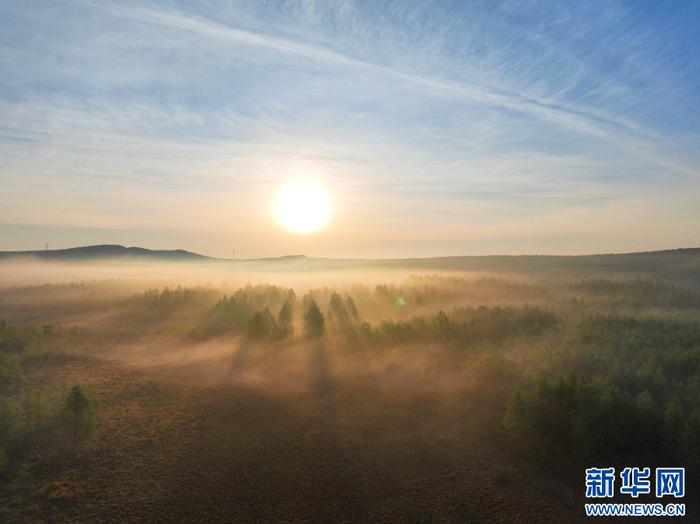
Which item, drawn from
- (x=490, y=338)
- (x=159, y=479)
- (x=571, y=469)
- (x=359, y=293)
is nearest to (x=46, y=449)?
(x=159, y=479)

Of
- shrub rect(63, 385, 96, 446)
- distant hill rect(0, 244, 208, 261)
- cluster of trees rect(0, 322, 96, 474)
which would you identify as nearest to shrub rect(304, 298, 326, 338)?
cluster of trees rect(0, 322, 96, 474)

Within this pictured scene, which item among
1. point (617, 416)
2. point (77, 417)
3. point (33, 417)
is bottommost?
point (33, 417)

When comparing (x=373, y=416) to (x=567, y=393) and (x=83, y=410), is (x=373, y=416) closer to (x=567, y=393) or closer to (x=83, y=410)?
(x=567, y=393)

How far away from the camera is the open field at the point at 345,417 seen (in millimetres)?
9375

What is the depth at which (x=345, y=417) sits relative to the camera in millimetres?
13672

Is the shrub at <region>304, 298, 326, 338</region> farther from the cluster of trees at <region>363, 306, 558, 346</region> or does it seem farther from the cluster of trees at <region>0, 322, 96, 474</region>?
the cluster of trees at <region>0, 322, 96, 474</region>

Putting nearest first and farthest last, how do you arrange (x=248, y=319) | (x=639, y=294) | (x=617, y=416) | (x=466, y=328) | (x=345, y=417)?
(x=617, y=416) → (x=345, y=417) → (x=466, y=328) → (x=248, y=319) → (x=639, y=294)

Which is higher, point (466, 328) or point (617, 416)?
point (466, 328)

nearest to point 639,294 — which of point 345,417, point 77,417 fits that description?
point 345,417

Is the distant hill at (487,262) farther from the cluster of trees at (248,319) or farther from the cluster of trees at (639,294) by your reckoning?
the cluster of trees at (248,319)

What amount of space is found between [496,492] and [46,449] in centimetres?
1163

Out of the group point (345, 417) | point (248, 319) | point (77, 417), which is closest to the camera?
point (77, 417)

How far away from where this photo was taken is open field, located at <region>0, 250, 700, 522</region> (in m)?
9.38

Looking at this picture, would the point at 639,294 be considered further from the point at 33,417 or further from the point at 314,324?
the point at 33,417
